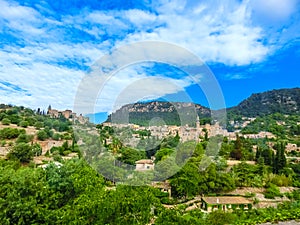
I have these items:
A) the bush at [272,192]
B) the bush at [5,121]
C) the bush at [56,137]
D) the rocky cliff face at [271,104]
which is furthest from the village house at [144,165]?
the rocky cliff face at [271,104]

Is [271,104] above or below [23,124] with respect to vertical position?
above

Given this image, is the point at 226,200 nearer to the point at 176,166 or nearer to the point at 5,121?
the point at 176,166

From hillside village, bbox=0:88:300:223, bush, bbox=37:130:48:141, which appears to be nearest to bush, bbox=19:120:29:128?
bush, bbox=37:130:48:141

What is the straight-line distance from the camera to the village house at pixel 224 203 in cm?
1047

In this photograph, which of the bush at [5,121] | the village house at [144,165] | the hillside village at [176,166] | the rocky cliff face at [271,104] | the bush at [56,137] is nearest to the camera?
the hillside village at [176,166]

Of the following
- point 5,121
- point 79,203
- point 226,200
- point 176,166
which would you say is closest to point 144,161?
point 176,166

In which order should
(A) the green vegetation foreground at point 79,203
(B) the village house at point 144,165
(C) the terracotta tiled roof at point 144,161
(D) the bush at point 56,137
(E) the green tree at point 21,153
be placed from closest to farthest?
(A) the green vegetation foreground at point 79,203
(B) the village house at point 144,165
(C) the terracotta tiled roof at point 144,161
(E) the green tree at point 21,153
(D) the bush at point 56,137

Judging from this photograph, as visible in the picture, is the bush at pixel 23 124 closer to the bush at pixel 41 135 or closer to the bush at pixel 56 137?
the bush at pixel 41 135

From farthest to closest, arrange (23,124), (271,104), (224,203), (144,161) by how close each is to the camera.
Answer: (271,104) → (23,124) → (224,203) → (144,161)

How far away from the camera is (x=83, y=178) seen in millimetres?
4797

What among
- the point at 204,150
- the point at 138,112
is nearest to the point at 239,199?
the point at 204,150

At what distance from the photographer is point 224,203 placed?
10734mm

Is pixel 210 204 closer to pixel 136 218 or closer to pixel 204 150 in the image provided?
pixel 204 150

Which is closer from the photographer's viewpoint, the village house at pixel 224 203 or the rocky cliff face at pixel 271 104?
the village house at pixel 224 203
